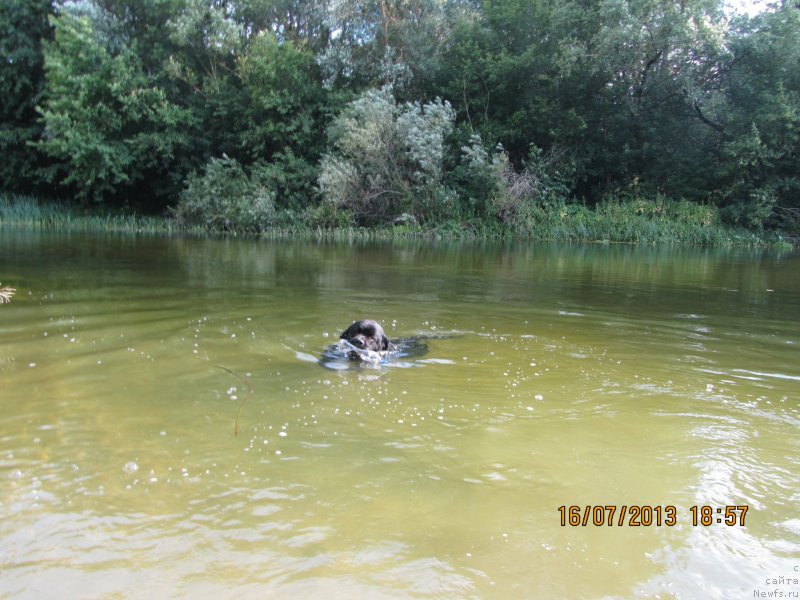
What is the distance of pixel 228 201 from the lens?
25844 mm

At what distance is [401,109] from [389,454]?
2566cm

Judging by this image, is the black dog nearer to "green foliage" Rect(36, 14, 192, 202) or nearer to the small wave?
the small wave

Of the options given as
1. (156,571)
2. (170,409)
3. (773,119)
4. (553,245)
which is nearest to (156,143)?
(553,245)

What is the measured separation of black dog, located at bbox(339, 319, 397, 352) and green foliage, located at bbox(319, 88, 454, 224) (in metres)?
19.5

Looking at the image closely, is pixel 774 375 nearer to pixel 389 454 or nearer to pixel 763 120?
pixel 389 454

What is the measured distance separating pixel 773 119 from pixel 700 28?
4554 mm

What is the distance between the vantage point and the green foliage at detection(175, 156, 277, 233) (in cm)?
2533

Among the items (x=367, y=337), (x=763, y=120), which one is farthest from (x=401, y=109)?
(x=367, y=337)

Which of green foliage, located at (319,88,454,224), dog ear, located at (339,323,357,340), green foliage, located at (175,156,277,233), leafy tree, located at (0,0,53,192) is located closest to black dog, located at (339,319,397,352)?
dog ear, located at (339,323,357,340)

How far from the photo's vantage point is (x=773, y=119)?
83.9 ft

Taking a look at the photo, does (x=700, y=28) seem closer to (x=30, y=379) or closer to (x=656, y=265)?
(x=656, y=265)
